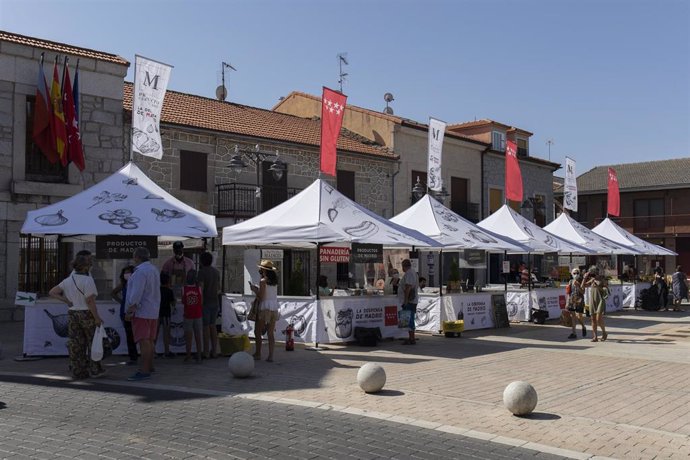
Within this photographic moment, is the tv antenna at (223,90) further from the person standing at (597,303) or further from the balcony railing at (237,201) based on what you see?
the person standing at (597,303)

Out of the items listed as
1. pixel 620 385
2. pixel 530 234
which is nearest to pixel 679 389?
pixel 620 385

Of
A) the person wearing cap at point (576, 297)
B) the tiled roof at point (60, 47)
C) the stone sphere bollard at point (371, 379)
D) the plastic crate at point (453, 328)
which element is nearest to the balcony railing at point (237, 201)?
the tiled roof at point (60, 47)

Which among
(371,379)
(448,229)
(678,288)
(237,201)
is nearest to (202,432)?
(371,379)

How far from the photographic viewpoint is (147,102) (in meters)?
13.6

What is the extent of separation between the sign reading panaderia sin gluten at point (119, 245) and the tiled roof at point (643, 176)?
43.3 metres

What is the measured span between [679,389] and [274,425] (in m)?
5.87

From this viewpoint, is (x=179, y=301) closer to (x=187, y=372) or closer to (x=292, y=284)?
(x=187, y=372)

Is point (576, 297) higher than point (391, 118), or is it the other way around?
point (391, 118)

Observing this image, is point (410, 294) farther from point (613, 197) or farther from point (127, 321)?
point (613, 197)

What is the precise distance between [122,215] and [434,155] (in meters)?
9.42

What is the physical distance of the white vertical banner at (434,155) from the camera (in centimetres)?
1834

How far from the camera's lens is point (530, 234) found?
20.5 m

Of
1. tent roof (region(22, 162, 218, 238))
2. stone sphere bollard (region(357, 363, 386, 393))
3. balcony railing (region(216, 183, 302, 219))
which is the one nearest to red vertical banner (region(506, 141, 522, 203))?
balcony railing (region(216, 183, 302, 219))

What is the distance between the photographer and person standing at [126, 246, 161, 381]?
29.8 ft
